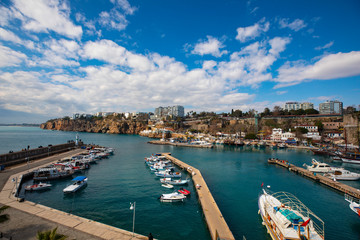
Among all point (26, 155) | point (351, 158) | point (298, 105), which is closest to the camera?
point (26, 155)

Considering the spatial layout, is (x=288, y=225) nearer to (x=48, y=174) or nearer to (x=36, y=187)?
(x=36, y=187)

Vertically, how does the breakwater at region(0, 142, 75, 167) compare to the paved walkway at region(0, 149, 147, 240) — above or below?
above

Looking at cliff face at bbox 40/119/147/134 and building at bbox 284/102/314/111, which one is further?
building at bbox 284/102/314/111

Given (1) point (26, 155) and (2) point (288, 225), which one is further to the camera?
(1) point (26, 155)

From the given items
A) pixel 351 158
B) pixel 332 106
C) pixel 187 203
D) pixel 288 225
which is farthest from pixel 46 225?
pixel 332 106

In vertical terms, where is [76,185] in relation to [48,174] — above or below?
below

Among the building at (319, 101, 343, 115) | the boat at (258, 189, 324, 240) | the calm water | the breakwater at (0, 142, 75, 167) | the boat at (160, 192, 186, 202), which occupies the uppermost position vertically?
the building at (319, 101, 343, 115)

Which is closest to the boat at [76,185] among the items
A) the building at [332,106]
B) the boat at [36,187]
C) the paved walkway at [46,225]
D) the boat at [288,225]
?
the boat at [36,187]

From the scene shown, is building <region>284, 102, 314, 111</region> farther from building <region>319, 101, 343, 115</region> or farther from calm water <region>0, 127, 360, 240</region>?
calm water <region>0, 127, 360, 240</region>

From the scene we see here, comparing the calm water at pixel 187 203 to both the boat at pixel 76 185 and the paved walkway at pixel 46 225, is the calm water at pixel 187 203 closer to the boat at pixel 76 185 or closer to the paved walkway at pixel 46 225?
the boat at pixel 76 185

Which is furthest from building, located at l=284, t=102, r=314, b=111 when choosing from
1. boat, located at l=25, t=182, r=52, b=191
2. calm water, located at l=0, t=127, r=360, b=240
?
boat, located at l=25, t=182, r=52, b=191

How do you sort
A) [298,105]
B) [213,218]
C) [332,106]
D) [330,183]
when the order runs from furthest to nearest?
[298,105] < [332,106] < [330,183] < [213,218]

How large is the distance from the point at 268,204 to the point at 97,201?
16.8 metres

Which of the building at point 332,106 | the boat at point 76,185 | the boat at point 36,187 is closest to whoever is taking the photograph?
the boat at point 76,185
